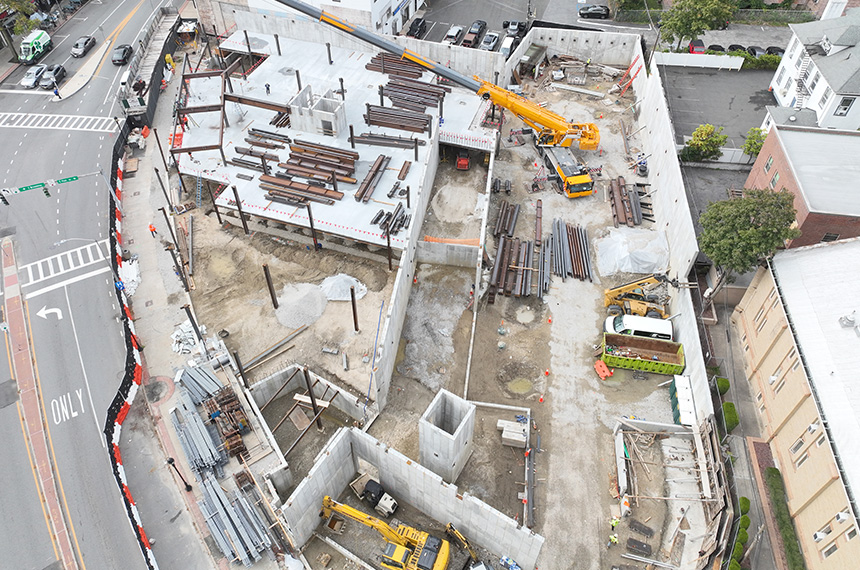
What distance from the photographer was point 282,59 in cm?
5516

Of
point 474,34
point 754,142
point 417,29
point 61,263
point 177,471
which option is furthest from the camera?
point 417,29

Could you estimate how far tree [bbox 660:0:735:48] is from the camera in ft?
169

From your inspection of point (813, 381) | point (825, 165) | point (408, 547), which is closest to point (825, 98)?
point (825, 165)

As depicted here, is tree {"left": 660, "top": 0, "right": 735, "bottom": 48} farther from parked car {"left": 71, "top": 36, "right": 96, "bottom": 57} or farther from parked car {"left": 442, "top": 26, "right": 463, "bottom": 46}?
parked car {"left": 71, "top": 36, "right": 96, "bottom": 57}

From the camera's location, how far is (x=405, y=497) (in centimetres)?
2778

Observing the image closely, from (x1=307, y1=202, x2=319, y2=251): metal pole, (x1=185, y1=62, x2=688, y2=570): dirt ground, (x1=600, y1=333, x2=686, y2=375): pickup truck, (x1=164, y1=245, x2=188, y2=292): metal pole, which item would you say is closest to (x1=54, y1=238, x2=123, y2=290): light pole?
(x1=164, y1=245, x2=188, y2=292): metal pole

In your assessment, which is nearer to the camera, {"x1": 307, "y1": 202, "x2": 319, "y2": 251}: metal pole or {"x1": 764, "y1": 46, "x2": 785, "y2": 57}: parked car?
{"x1": 307, "y1": 202, "x2": 319, "y2": 251}: metal pole

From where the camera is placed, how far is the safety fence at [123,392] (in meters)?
26.3

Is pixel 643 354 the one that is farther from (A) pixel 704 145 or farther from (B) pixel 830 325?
(A) pixel 704 145

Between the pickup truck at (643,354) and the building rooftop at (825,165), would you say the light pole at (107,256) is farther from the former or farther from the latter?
the building rooftop at (825,165)

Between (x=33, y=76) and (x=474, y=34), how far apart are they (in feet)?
152

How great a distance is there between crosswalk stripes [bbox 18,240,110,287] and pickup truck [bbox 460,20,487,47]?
133 feet

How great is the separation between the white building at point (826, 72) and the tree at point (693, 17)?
6.61 meters

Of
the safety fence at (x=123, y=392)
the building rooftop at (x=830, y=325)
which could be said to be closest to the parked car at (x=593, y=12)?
the building rooftop at (x=830, y=325)
